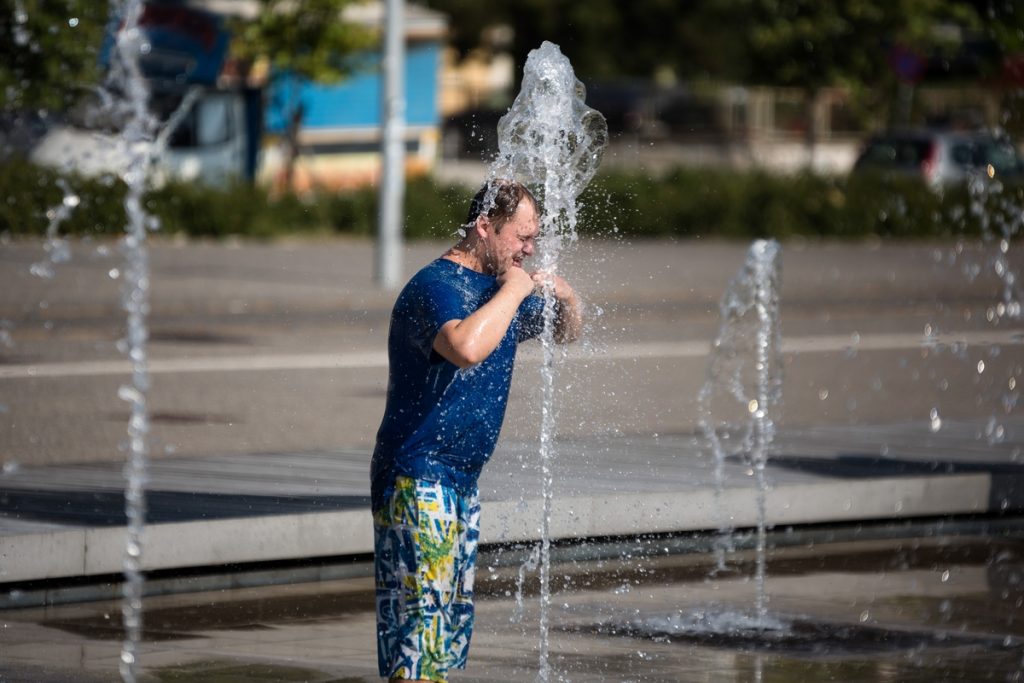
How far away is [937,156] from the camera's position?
102 ft

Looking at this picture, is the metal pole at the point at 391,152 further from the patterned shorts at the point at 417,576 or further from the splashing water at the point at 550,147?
the patterned shorts at the point at 417,576

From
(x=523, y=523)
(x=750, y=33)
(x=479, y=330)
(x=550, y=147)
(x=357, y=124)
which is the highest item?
(x=750, y=33)

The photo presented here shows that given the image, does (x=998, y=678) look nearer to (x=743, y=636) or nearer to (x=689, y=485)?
(x=743, y=636)

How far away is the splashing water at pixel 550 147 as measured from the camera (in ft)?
18.3

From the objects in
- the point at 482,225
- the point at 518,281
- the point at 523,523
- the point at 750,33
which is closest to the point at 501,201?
the point at 482,225

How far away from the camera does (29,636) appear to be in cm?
604

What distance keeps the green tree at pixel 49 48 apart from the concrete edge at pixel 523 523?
39.5 ft

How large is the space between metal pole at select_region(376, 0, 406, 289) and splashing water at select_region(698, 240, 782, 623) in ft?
12.9

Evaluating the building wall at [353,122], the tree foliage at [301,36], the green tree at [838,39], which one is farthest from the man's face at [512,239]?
the green tree at [838,39]

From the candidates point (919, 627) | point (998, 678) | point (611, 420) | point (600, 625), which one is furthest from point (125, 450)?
point (998, 678)

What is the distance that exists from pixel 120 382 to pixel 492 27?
41.0m

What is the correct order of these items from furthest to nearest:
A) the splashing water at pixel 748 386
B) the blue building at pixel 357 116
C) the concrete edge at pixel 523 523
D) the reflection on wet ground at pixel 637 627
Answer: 1. the blue building at pixel 357 116
2. the splashing water at pixel 748 386
3. the concrete edge at pixel 523 523
4. the reflection on wet ground at pixel 637 627

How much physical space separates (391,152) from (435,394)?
50.3 ft

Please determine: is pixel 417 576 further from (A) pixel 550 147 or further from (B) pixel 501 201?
(A) pixel 550 147
